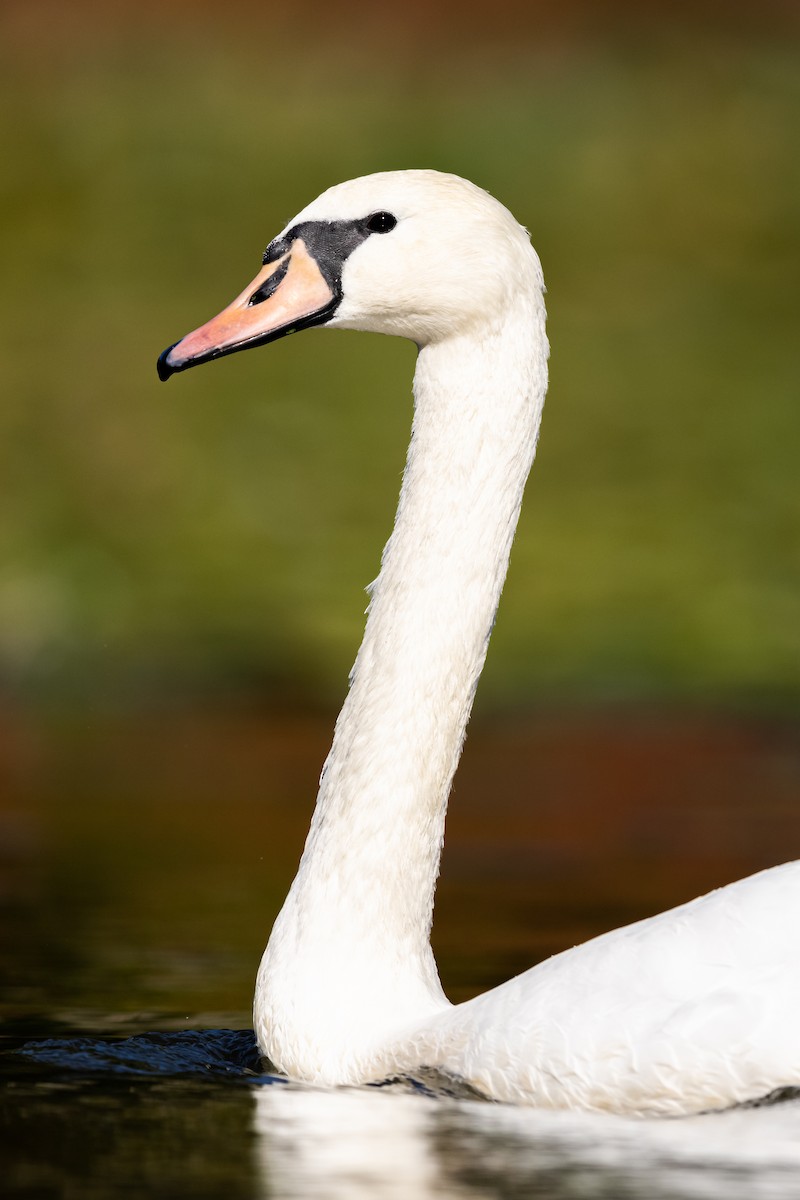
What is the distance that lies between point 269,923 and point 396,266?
2214 millimetres

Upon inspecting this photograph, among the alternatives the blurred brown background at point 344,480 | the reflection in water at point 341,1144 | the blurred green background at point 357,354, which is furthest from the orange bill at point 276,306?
the blurred green background at point 357,354

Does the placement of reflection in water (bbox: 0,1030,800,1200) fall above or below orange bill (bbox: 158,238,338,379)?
below

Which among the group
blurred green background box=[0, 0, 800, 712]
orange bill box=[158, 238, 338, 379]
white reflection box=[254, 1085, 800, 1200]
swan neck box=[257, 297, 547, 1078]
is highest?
blurred green background box=[0, 0, 800, 712]

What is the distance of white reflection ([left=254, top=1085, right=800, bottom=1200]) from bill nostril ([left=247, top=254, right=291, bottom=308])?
4.85 ft

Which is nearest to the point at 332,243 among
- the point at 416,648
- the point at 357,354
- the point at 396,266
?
the point at 396,266

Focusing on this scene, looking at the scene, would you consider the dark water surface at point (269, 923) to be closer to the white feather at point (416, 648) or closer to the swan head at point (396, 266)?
the white feather at point (416, 648)

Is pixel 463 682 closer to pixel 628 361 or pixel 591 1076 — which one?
pixel 591 1076

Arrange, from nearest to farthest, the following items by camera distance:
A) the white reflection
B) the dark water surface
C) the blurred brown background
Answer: the white reflection
the dark water surface
the blurred brown background

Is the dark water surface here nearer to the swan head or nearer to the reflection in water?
the reflection in water

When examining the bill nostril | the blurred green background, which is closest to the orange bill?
the bill nostril

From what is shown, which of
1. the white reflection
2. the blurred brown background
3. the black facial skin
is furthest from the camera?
the blurred brown background

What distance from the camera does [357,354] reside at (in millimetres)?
15336

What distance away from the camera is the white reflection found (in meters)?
3.79

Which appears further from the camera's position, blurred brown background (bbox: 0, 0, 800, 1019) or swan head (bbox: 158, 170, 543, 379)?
blurred brown background (bbox: 0, 0, 800, 1019)
